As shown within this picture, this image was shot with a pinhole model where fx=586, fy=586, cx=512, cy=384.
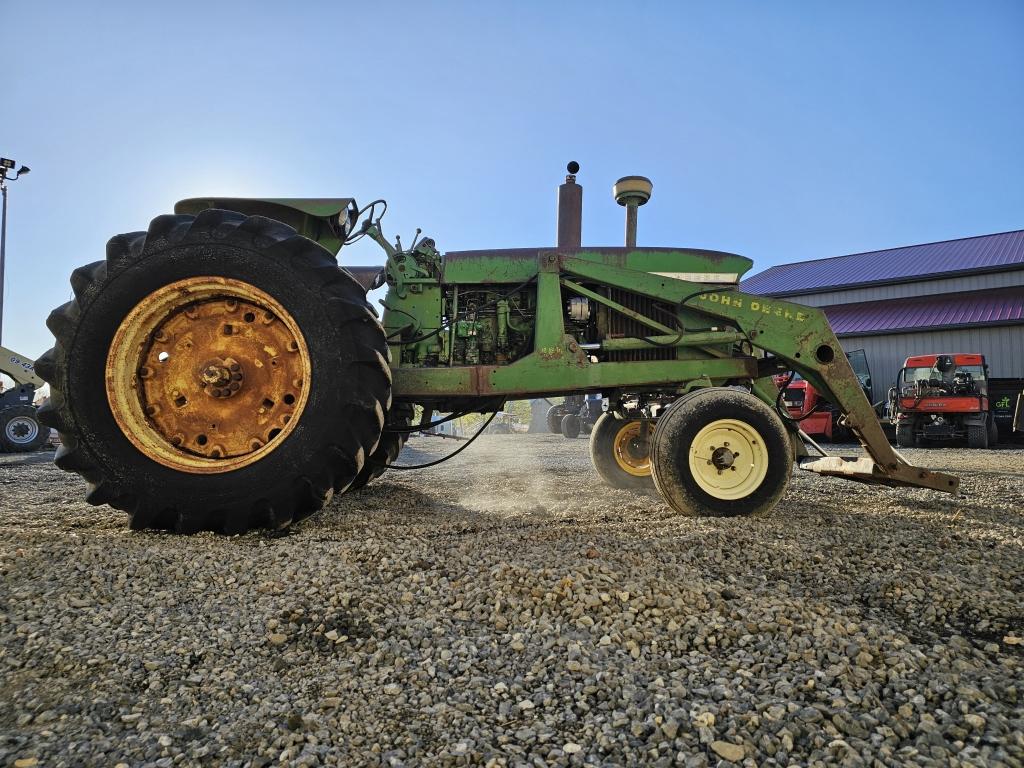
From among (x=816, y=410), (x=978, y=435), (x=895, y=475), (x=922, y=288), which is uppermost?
(x=922, y=288)

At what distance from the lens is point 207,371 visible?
304cm

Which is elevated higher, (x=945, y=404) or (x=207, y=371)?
(x=207, y=371)

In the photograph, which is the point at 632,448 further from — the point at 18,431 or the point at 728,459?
the point at 18,431

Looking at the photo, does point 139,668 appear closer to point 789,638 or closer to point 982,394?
point 789,638

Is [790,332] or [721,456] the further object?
[790,332]

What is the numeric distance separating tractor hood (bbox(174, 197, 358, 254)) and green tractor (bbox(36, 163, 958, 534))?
0.01 meters

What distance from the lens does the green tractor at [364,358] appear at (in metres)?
2.93

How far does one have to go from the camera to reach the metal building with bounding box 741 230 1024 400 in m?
18.1

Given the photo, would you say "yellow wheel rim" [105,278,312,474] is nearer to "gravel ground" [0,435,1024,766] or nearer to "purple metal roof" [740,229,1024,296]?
"gravel ground" [0,435,1024,766]

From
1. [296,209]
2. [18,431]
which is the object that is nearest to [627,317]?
[296,209]

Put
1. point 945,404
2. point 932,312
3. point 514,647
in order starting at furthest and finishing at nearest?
point 932,312, point 945,404, point 514,647

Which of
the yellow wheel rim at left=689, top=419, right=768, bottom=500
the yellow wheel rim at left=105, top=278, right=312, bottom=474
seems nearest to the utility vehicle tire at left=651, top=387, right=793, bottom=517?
the yellow wheel rim at left=689, top=419, right=768, bottom=500

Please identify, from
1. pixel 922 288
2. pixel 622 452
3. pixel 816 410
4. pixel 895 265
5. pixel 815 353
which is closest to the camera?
pixel 815 353

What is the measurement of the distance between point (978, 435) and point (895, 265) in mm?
12479
